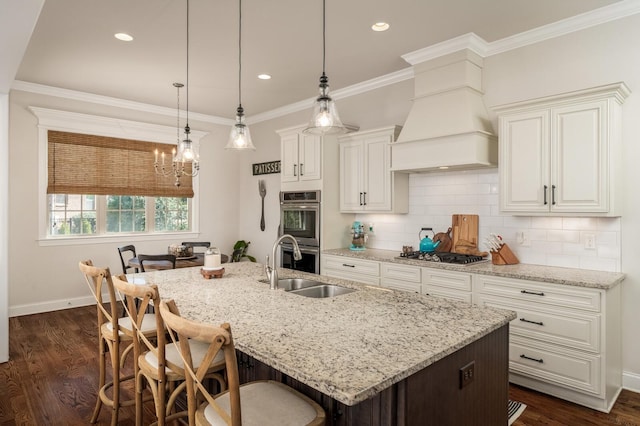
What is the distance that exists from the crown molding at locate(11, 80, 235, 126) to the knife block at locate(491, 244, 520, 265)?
15.9 feet

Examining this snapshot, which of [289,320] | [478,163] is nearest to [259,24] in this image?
[478,163]

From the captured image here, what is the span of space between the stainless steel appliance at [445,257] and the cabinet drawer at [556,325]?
45 centimetres

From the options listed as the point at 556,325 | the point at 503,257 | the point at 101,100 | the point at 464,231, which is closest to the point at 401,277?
the point at 464,231

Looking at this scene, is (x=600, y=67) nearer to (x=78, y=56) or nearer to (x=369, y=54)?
(x=369, y=54)

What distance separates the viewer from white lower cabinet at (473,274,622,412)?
106 inches

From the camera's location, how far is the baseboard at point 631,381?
299 centimetres

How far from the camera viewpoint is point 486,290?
319cm

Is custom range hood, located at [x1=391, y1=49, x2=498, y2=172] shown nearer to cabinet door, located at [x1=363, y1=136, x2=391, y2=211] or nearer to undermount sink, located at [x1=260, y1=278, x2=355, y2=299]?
cabinet door, located at [x1=363, y1=136, x2=391, y2=211]

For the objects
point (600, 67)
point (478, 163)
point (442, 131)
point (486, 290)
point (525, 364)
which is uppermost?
point (600, 67)

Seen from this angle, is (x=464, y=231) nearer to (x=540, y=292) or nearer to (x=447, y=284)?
(x=447, y=284)

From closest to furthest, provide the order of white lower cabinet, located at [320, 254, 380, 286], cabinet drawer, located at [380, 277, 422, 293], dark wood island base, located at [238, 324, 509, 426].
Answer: dark wood island base, located at [238, 324, 509, 426] < cabinet drawer, located at [380, 277, 422, 293] < white lower cabinet, located at [320, 254, 380, 286]

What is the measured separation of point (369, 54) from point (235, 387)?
11.5ft

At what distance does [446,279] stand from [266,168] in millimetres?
3696

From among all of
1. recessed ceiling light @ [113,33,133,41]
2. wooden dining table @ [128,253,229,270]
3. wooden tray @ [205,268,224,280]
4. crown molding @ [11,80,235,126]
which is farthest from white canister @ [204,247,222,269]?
crown molding @ [11,80,235,126]
